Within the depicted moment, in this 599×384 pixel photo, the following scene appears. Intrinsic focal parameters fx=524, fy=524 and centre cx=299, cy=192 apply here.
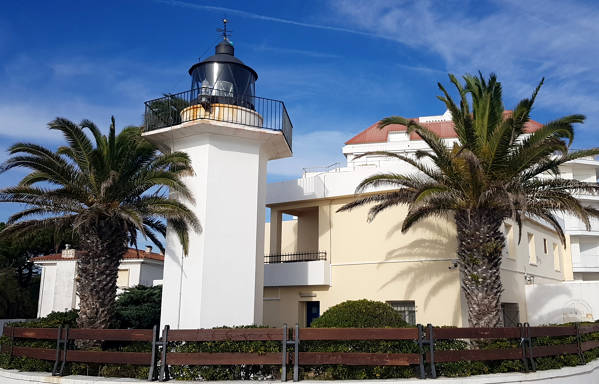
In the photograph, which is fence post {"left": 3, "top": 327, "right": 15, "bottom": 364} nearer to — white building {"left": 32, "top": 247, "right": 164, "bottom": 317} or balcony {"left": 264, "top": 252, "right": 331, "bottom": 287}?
balcony {"left": 264, "top": 252, "right": 331, "bottom": 287}

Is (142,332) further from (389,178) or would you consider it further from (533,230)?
(533,230)

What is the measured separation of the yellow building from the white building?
11.2 meters

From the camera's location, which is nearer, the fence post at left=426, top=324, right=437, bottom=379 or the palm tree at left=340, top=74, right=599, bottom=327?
the fence post at left=426, top=324, right=437, bottom=379

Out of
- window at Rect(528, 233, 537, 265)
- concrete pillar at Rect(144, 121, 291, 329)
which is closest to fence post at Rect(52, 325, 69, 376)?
concrete pillar at Rect(144, 121, 291, 329)

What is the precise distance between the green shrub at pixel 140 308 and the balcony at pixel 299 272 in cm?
484

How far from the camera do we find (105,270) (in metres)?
14.9

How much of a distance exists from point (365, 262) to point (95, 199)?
9.64m

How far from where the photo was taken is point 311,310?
20.8m

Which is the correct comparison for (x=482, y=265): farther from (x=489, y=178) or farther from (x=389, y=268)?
(x=389, y=268)

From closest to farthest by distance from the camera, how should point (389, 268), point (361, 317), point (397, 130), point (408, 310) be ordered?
1. point (361, 317)
2. point (408, 310)
3. point (389, 268)
4. point (397, 130)

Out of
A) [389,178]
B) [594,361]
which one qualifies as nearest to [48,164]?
[389,178]

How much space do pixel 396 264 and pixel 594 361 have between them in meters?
6.80

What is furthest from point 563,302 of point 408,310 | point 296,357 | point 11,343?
point 11,343

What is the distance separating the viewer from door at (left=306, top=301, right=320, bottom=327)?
20.7 metres
